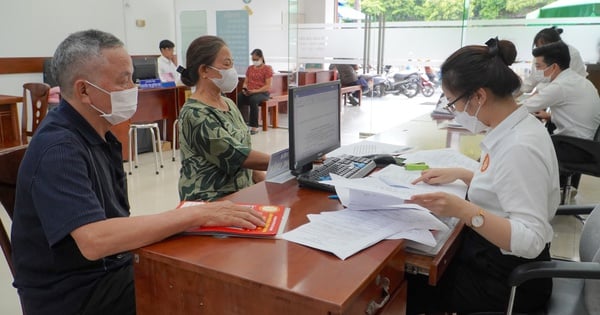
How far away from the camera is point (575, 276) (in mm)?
1181

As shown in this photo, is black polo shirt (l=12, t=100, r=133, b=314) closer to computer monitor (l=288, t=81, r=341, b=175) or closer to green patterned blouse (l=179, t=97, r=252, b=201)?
green patterned blouse (l=179, t=97, r=252, b=201)

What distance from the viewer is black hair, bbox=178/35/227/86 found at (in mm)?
2012

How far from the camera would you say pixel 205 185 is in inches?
74.5

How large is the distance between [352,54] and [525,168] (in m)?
5.35

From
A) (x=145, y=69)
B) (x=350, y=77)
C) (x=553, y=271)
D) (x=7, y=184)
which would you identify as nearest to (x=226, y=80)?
(x=7, y=184)

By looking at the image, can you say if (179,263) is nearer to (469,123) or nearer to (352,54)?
(469,123)

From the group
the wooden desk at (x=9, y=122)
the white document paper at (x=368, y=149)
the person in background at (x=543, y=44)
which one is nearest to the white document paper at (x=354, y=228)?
the white document paper at (x=368, y=149)

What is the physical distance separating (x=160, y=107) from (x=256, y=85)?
74.4 inches

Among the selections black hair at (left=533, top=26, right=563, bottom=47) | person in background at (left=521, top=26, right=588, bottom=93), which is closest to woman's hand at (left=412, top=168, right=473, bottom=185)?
person in background at (left=521, top=26, right=588, bottom=93)

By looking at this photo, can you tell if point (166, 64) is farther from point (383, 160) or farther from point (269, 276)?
point (269, 276)

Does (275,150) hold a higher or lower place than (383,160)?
lower

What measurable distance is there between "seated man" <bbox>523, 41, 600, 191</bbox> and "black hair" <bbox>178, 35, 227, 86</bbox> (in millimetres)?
2348

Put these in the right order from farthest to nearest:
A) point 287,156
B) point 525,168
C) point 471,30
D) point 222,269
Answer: point 471,30 < point 287,156 < point 525,168 < point 222,269

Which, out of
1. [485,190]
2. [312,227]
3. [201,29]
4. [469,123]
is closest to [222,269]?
[312,227]
